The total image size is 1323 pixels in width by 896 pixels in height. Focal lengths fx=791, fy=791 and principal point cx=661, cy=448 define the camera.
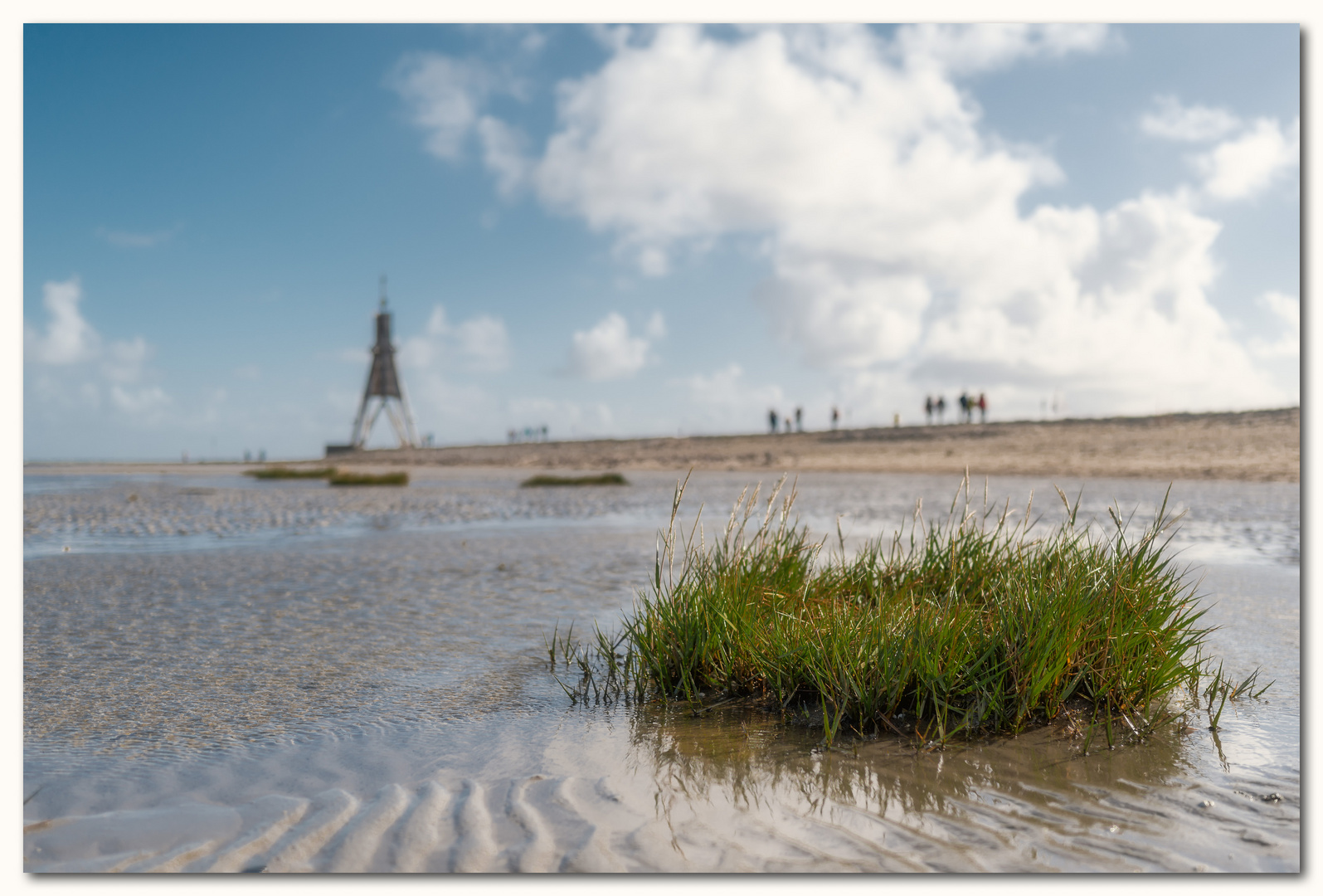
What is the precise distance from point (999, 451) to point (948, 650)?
31115mm

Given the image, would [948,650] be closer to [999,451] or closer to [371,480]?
[371,480]

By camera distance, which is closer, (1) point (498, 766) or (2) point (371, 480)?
(1) point (498, 766)

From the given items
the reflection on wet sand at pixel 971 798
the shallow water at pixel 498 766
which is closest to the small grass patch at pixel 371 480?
the shallow water at pixel 498 766

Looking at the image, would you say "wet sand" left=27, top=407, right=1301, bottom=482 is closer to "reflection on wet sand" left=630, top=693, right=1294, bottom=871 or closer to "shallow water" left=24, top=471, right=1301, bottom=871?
"shallow water" left=24, top=471, right=1301, bottom=871

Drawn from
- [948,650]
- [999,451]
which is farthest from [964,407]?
[948,650]

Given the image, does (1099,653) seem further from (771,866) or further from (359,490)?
(359,490)

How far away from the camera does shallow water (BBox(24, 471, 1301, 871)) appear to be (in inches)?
112

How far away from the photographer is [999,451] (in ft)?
107

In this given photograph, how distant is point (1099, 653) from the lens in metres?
4.13

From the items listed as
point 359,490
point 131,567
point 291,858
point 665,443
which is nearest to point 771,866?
point 291,858

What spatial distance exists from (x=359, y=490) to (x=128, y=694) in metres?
21.4

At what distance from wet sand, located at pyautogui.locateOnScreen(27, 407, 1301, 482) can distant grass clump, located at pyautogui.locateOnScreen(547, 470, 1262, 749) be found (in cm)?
2160

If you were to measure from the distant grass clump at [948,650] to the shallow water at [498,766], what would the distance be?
0.22 metres

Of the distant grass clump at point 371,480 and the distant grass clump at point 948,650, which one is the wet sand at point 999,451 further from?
the distant grass clump at point 948,650
